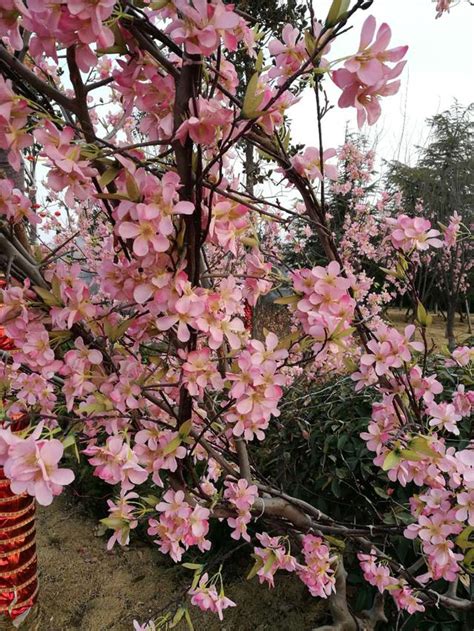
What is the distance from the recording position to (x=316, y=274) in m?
0.87

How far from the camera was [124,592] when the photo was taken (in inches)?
94.4

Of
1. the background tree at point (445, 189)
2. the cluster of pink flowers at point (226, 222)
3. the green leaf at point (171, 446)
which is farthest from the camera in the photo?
the background tree at point (445, 189)

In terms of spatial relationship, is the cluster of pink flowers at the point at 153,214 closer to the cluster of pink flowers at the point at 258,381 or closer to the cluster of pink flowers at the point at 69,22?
the cluster of pink flowers at the point at 69,22

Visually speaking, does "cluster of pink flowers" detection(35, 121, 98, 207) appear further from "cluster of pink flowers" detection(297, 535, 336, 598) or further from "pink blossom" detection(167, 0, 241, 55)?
"cluster of pink flowers" detection(297, 535, 336, 598)

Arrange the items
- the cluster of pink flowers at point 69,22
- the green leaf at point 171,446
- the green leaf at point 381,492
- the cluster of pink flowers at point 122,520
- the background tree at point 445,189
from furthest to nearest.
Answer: the background tree at point 445,189 < the green leaf at point 381,492 < the cluster of pink flowers at point 122,520 < the green leaf at point 171,446 < the cluster of pink flowers at point 69,22

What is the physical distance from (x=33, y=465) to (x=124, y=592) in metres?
2.21

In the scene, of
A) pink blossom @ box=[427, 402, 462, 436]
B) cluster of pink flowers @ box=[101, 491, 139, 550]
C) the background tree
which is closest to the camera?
cluster of pink flowers @ box=[101, 491, 139, 550]

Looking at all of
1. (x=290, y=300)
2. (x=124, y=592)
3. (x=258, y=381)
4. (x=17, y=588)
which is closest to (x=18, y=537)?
(x=17, y=588)

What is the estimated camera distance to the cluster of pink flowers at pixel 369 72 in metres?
0.58

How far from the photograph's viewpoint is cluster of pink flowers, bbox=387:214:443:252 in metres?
1.14

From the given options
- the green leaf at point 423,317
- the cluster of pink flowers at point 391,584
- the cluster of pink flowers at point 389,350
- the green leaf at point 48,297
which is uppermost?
the green leaf at point 48,297

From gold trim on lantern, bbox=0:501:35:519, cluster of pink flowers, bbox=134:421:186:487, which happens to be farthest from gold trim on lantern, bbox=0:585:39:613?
cluster of pink flowers, bbox=134:421:186:487

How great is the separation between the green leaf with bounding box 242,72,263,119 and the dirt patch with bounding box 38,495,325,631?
2.23 meters

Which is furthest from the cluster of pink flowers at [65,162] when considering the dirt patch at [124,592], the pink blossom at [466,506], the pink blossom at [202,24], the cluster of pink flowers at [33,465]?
the dirt patch at [124,592]
